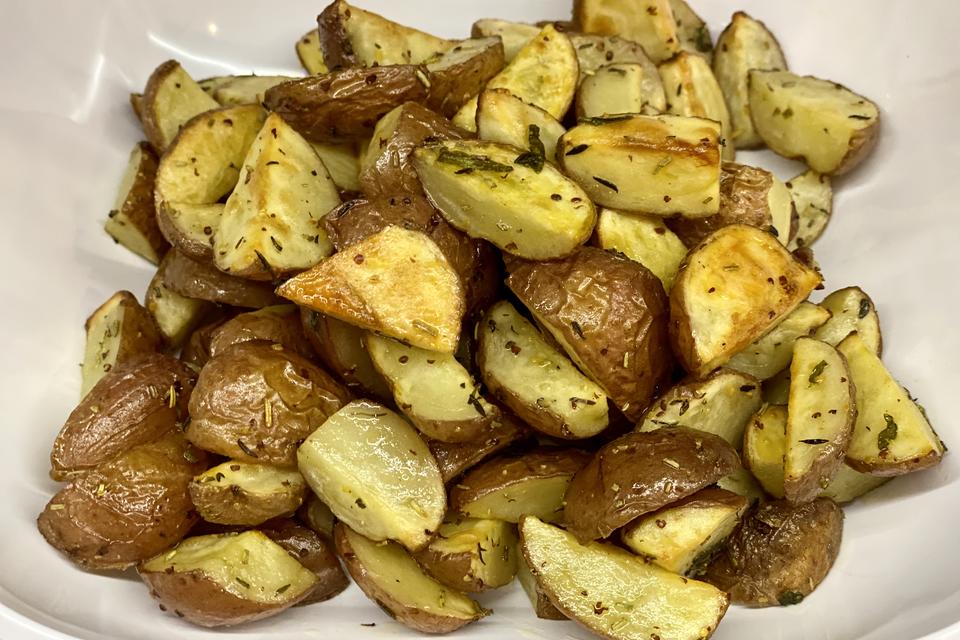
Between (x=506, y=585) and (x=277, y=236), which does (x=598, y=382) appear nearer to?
(x=506, y=585)

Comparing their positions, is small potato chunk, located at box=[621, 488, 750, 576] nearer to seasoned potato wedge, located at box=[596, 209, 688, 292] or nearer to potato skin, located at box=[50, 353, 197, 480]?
seasoned potato wedge, located at box=[596, 209, 688, 292]

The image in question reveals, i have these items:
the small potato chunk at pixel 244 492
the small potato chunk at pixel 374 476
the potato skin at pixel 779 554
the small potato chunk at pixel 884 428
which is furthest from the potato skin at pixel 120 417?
the small potato chunk at pixel 884 428

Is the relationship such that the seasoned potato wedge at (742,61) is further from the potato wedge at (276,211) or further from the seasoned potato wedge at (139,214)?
the seasoned potato wedge at (139,214)

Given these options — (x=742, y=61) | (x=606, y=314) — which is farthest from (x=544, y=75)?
(x=606, y=314)

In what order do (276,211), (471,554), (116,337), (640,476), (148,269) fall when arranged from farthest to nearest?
(148,269) → (116,337) → (276,211) → (471,554) → (640,476)

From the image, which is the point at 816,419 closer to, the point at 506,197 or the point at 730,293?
the point at 730,293

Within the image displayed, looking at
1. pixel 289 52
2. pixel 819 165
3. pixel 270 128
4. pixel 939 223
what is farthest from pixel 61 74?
pixel 939 223

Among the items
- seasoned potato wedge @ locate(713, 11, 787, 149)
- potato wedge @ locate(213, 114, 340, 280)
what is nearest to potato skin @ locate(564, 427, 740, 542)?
potato wedge @ locate(213, 114, 340, 280)
